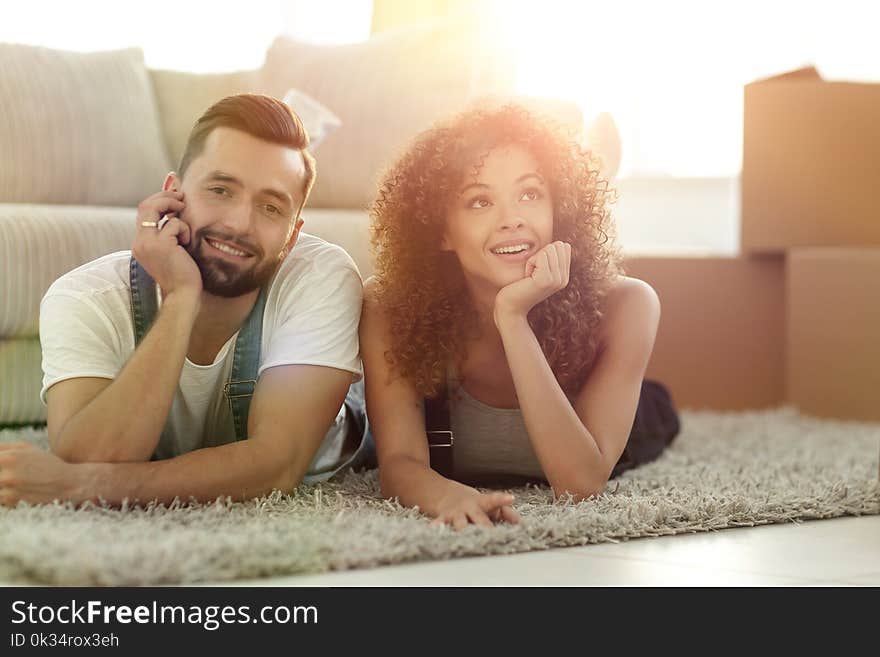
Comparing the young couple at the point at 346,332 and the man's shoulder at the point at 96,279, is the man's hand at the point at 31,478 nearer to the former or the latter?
the young couple at the point at 346,332

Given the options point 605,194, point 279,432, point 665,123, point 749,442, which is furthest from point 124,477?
point 665,123

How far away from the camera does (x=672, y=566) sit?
3.48ft

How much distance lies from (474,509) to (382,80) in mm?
1234

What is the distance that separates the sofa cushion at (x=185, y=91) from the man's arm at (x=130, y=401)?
97 cm

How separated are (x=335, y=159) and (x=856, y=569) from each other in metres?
1.23

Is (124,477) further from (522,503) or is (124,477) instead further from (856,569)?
(856,569)

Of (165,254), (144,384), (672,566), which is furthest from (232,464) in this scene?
(672,566)

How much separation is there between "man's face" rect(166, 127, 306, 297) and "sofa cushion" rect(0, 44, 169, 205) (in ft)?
1.69

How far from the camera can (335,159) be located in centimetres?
200

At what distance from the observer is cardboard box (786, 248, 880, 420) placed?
241 centimetres

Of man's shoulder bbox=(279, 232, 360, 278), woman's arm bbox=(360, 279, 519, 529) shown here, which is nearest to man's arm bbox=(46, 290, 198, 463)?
man's shoulder bbox=(279, 232, 360, 278)

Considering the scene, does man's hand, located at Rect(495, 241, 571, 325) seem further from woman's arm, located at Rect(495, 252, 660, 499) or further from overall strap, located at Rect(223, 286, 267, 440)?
overall strap, located at Rect(223, 286, 267, 440)

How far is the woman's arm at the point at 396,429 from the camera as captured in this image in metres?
1.22

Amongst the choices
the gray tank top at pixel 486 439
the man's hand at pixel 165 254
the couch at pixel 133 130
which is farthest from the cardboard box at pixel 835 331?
the man's hand at pixel 165 254
